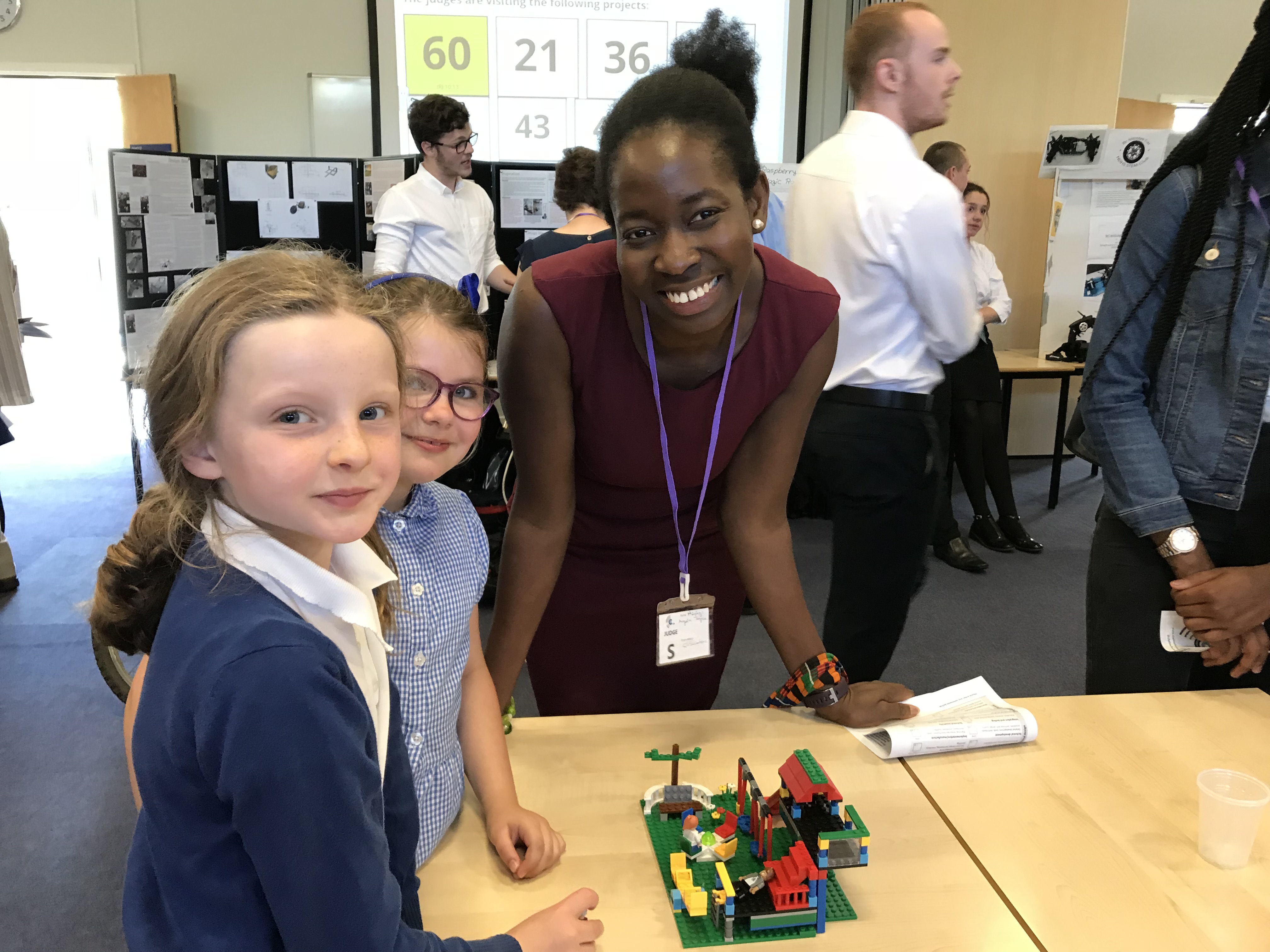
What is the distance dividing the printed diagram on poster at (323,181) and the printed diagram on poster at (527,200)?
0.96 m

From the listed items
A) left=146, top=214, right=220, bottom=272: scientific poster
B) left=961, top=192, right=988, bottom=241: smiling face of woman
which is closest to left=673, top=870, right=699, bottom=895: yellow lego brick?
left=961, top=192, right=988, bottom=241: smiling face of woman

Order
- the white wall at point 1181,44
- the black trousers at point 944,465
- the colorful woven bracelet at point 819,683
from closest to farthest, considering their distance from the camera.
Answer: the colorful woven bracelet at point 819,683 < the black trousers at point 944,465 < the white wall at point 1181,44

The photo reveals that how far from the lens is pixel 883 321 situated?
2074 mm

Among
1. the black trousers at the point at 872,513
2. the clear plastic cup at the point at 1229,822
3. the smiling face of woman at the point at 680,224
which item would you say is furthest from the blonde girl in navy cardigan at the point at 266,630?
the black trousers at the point at 872,513

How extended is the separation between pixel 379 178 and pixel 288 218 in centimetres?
60

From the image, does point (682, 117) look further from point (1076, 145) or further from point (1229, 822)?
point (1076, 145)

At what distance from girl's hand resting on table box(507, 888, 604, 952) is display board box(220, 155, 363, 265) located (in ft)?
16.4

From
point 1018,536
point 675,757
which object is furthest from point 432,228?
point 675,757

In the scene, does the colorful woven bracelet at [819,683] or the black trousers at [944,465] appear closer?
the colorful woven bracelet at [819,683]

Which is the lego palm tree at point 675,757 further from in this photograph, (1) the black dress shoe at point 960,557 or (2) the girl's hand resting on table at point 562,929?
(1) the black dress shoe at point 960,557

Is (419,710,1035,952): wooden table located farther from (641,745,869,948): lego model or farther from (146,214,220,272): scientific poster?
(146,214,220,272): scientific poster

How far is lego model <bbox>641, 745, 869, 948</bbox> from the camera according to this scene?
0.91 m

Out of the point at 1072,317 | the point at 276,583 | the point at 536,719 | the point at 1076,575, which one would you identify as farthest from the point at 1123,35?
the point at 276,583

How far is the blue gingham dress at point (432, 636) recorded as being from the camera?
1.01 metres
